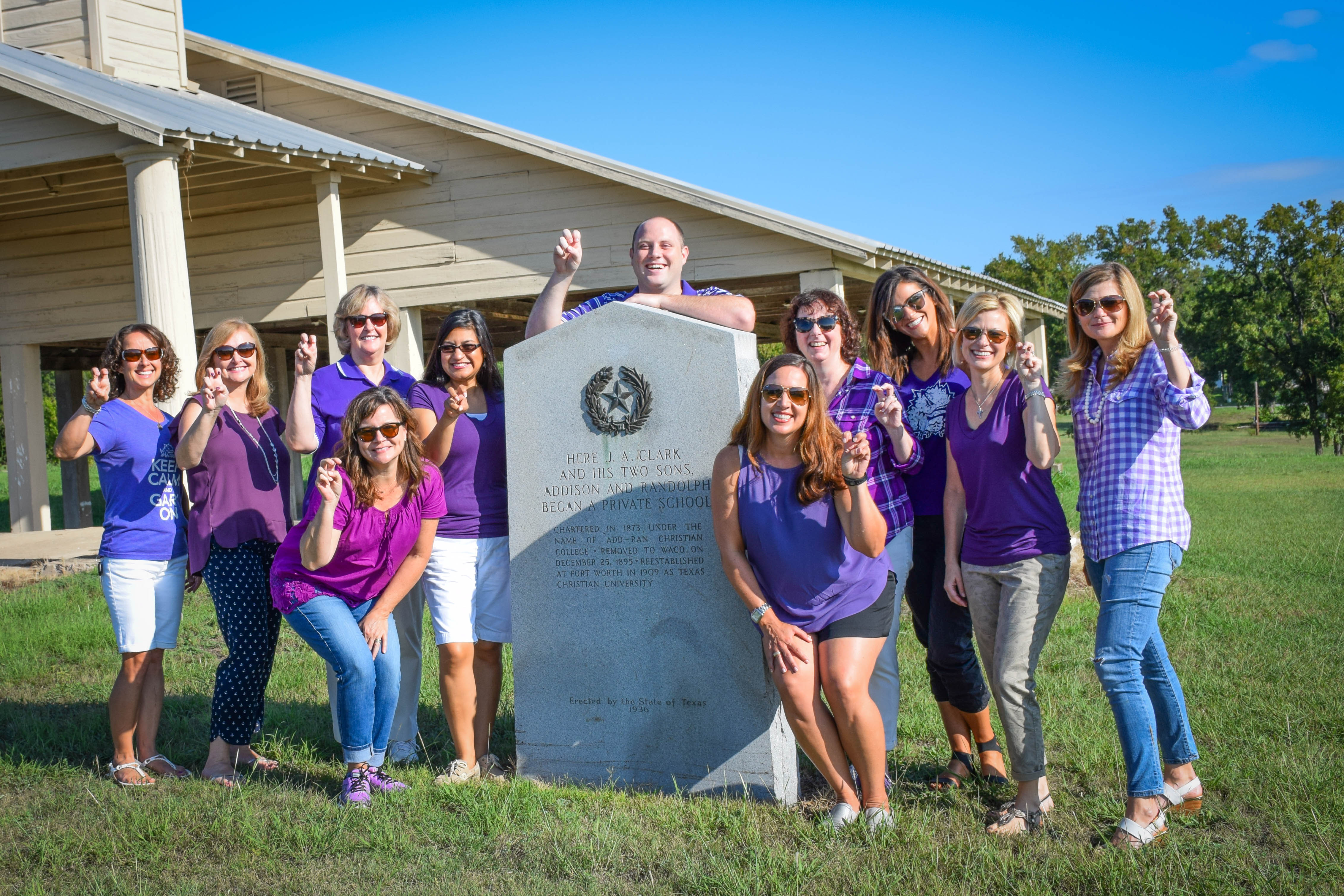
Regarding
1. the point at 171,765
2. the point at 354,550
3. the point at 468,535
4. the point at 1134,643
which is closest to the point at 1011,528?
the point at 1134,643

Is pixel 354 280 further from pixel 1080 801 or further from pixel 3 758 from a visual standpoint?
pixel 1080 801

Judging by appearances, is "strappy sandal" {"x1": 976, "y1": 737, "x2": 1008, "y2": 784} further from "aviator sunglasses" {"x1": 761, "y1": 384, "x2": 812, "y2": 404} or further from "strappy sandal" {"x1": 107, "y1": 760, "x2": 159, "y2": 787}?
"strappy sandal" {"x1": 107, "y1": 760, "x2": 159, "y2": 787}

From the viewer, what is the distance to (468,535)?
15.2ft

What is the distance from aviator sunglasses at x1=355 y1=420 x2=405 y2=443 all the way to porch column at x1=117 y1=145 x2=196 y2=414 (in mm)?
4888

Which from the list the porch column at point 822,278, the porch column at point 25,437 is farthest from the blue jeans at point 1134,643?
the porch column at point 25,437

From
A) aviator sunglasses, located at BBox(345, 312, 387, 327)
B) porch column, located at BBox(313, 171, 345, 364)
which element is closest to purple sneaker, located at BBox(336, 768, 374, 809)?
aviator sunglasses, located at BBox(345, 312, 387, 327)

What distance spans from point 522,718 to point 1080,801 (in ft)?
7.64

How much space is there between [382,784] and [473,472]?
4.51 ft

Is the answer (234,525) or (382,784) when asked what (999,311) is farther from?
(234,525)

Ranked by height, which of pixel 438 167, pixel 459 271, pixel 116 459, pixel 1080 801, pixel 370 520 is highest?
pixel 438 167

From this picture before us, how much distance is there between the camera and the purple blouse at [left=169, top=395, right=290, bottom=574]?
4.52 metres

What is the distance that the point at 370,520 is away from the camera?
→ 4.23 m

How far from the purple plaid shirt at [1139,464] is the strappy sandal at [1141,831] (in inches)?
35.2

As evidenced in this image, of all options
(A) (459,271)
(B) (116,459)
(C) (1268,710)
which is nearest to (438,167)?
(A) (459,271)
